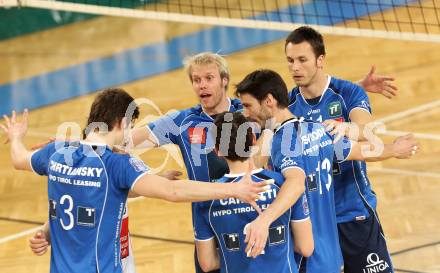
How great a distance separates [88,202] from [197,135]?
4.92 feet

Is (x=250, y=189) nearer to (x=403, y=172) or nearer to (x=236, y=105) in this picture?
(x=236, y=105)

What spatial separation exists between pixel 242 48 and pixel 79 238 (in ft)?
41.6

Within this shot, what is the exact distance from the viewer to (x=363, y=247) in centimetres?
801

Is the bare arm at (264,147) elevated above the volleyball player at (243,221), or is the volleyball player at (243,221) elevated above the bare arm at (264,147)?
the bare arm at (264,147)

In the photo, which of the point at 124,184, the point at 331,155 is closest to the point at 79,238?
the point at 124,184

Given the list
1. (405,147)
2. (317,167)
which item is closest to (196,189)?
(317,167)

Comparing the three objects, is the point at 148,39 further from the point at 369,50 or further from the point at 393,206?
the point at 393,206

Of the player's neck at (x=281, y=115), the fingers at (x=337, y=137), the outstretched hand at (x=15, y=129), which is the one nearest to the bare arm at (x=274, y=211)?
the player's neck at (x=281, y=115)

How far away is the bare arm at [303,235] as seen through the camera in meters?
6.60

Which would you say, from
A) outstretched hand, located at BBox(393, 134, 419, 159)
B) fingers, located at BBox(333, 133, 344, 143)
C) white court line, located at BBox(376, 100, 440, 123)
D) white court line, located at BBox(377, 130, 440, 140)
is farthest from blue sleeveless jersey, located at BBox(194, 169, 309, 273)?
white court line, located at BBox(376, 100, 440, 123)

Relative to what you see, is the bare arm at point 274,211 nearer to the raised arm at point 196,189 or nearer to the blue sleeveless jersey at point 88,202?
the raised arm at point 196,189

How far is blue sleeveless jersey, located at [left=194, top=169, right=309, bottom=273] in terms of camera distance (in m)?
6.42

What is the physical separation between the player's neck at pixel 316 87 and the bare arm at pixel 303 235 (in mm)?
1790

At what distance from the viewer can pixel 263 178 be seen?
6.44 m
